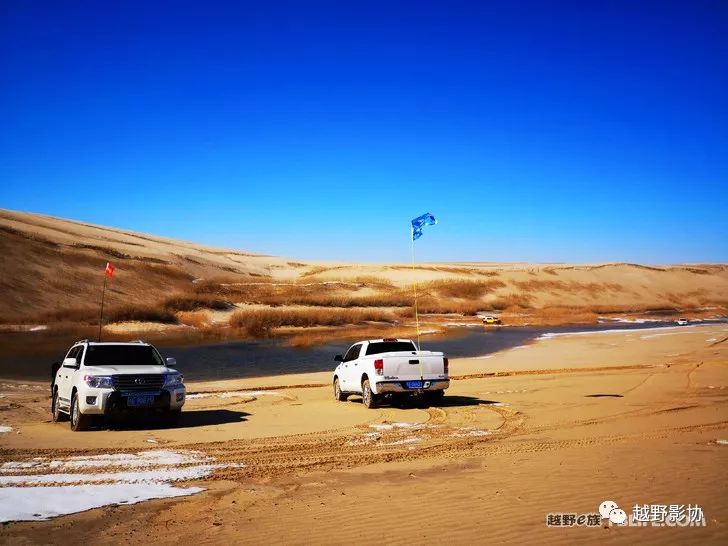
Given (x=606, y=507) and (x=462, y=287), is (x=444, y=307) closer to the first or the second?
(x=462, y=287)

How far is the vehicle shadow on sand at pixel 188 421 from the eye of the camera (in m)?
12.8

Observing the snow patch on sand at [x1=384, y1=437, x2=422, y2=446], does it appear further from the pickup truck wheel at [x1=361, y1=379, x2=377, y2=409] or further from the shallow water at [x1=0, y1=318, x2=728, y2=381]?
the shallow water at [x1=0, y1=318, x2=728, y2=381]

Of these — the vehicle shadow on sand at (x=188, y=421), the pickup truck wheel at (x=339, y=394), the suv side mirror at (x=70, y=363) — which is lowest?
the vehicle shadow on sand at (x=188, y=421)

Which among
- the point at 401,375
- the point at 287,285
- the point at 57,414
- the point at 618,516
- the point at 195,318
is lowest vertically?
the point at 618,516

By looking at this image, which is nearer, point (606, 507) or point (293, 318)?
point (606, 507)

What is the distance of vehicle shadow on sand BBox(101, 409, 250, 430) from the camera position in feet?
42.0

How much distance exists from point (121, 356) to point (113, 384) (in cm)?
152

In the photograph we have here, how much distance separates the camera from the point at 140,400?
1221cm

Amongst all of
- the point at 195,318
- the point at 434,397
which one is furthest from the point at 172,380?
the point at 195,318

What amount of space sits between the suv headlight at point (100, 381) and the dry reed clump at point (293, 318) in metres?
30.8

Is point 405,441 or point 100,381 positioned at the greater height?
point 100,381

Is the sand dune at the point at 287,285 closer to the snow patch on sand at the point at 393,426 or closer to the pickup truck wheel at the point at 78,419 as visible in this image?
the pickup truck wheel at the point at 78,419

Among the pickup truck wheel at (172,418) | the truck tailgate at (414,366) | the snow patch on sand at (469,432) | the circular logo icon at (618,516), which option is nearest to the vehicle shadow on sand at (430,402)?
the truck tailgate at (414,366)

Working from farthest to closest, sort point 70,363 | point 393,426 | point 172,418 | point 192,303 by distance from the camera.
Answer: point 192,303 < point 172,418 < point 70,363 < point 393,426
